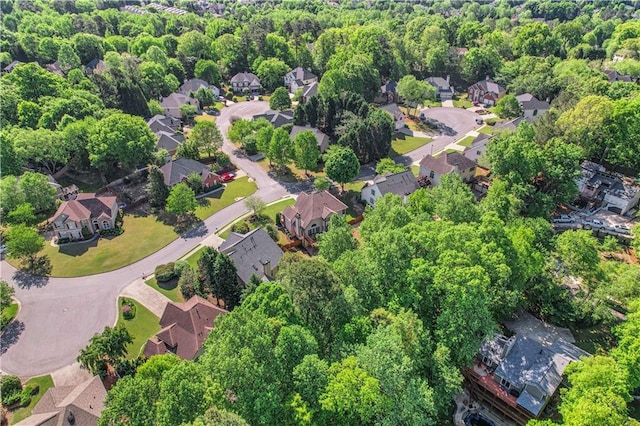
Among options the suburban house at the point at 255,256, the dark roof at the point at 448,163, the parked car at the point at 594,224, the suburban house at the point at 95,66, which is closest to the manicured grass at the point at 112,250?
the suburban house at the point at 255,256

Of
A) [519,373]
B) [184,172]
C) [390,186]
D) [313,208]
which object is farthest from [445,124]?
[519,373]

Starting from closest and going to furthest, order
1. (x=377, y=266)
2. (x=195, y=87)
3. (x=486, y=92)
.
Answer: (x=377, y=266)
(x=486, y=92)
(x=195, y=87)

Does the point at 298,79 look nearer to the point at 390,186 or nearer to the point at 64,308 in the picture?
the point at 390,186

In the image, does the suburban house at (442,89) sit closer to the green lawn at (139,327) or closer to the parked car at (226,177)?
the parked car at (226,177)

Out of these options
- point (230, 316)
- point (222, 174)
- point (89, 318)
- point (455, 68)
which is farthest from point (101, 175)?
point (455, 68)

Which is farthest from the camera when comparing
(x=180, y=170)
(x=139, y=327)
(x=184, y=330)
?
(x=180, y=170)

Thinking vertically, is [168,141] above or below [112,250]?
above
